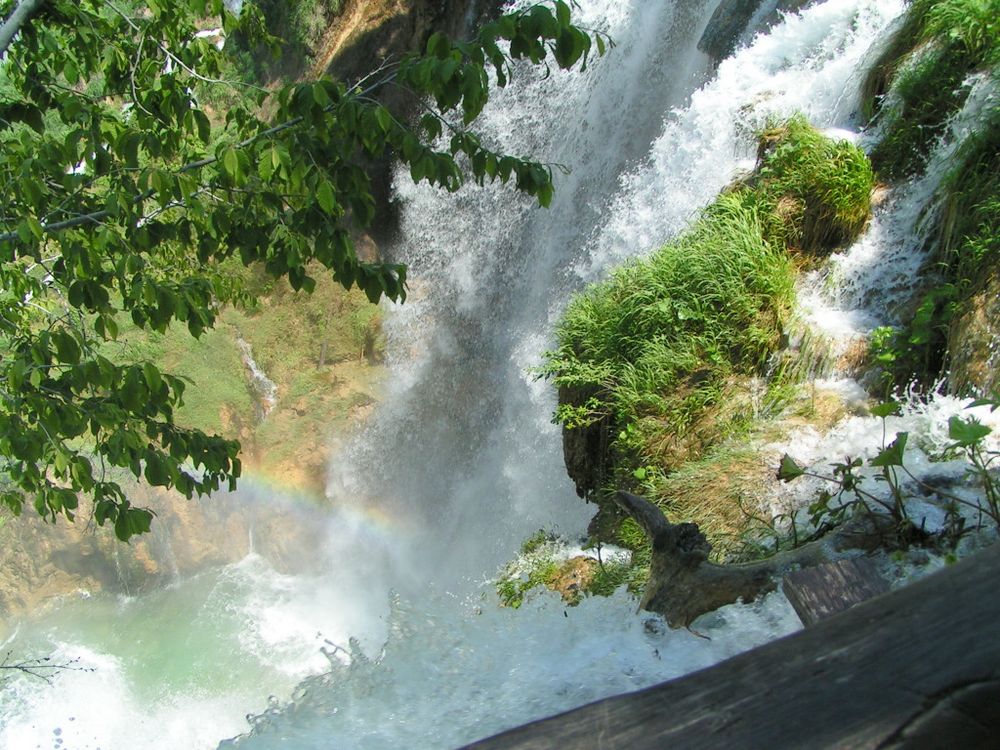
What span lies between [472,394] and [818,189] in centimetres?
657

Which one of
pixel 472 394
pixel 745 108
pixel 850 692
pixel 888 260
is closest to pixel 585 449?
pixel 888 260

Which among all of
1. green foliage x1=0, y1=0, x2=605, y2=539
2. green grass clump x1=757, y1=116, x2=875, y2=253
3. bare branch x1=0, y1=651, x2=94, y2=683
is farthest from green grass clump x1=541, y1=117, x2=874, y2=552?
bare branch x1=0, y1=651, x2=94, y2=683

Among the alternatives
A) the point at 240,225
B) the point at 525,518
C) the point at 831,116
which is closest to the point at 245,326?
the point at 525,518

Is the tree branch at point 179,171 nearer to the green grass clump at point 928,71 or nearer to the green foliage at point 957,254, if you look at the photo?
the green foliage at point 957,254

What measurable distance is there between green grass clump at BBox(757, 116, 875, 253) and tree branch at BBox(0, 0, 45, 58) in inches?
165

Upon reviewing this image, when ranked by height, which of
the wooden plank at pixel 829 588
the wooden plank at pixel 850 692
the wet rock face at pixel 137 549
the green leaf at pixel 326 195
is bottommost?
the wooden plank at pixel 850 692

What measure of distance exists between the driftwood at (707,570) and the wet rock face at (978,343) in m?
1.84

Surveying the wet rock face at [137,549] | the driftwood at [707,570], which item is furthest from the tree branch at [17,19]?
the wet rock face at [137,549]

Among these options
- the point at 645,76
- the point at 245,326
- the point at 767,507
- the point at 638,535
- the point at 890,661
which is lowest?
the point at 890,661

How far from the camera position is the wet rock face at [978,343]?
4293 mm

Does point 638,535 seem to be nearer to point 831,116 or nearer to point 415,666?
point 415,666

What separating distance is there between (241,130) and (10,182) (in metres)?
1.20

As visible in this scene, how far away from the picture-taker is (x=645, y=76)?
10.4 meters

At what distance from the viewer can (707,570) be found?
2.88m
